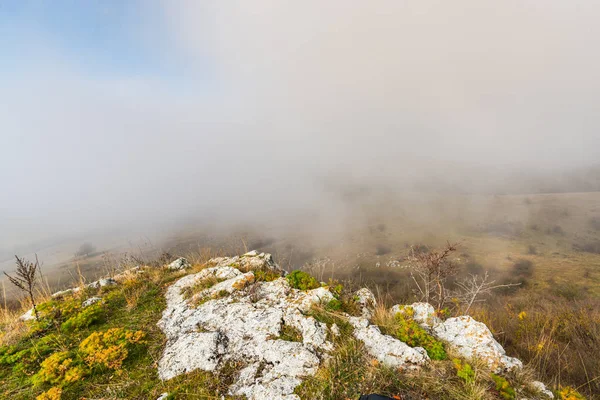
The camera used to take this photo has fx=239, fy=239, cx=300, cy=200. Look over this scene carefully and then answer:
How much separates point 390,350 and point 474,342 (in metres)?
2.18

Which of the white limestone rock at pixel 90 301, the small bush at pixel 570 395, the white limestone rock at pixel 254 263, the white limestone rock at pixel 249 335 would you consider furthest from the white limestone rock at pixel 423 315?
the white limestone rock at pixel 90 301

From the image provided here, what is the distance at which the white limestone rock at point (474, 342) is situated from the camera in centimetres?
515

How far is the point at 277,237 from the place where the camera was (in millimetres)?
125562

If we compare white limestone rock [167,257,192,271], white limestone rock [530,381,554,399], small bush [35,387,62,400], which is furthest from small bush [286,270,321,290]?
white limestone rock [167,257,192,271]

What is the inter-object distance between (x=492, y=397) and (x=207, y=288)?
8463 millimetres

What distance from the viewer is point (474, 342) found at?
225 inches

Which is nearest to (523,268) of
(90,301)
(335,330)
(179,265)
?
(335,330)

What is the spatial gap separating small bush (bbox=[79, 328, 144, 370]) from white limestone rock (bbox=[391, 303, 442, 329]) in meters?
7.26

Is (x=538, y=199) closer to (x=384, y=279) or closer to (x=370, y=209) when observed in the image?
(x=370, y=209)

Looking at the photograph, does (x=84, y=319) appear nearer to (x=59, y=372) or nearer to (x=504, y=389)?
(x=59, y=372)

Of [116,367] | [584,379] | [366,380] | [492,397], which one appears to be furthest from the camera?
[584,379]

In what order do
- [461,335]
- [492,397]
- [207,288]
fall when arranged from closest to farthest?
[492,397] → [461,335] → [207,288]

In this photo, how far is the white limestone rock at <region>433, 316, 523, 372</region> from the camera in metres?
5.15

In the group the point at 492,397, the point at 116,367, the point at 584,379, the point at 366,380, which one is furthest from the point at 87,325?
the point at 584,379
